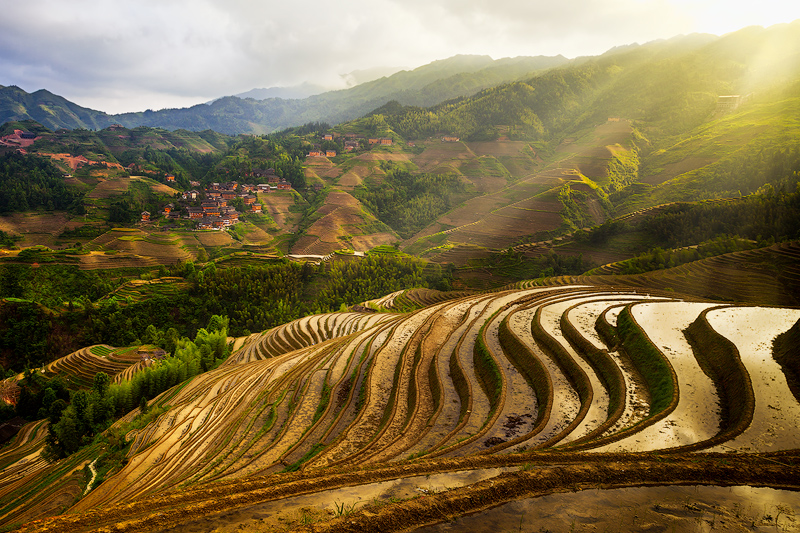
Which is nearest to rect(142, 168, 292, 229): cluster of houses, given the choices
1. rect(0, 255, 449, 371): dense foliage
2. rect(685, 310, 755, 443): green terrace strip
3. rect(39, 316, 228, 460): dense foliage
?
rect(0, 255, 449, 371): dense foliage

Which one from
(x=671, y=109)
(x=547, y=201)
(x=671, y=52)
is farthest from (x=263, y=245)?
(x=671, y=52)

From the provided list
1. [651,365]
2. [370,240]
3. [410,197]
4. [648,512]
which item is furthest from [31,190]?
[648,512]

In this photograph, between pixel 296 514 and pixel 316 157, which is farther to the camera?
pixel 316 157

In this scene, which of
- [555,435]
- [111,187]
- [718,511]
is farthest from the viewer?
[111,187]

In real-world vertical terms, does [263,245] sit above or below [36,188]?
below

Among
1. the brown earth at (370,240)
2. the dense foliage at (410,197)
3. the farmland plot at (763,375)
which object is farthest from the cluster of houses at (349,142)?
the farmland plot at (763,375)

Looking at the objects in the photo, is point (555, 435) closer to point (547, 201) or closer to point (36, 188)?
point (547, 201)
